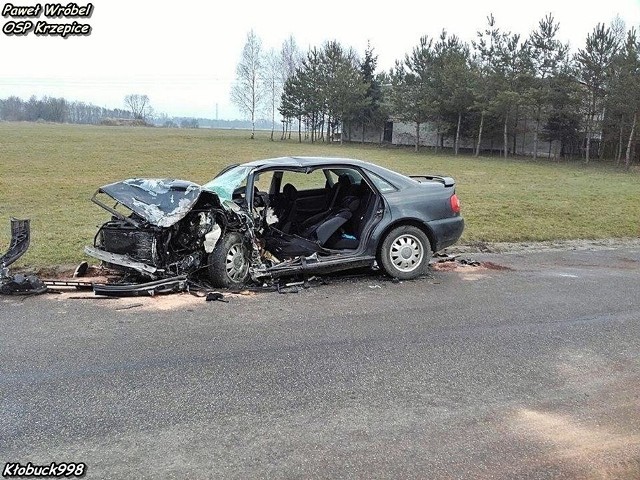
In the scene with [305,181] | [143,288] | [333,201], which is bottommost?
[143,288]

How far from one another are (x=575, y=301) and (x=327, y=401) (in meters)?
3.70

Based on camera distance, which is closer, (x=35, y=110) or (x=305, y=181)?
(x=305, y=181)

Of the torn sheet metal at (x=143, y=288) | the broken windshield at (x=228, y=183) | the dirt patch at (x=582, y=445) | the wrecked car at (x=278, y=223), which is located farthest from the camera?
the broken windshield at (x=228, y=183)

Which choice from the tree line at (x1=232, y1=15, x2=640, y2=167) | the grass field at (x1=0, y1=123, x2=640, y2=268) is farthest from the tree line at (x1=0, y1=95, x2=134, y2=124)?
the grass field at (x1=0, y1=123, x2=640, y2=268)

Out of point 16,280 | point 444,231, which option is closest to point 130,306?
point 16,280

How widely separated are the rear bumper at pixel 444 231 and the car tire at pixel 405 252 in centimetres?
14

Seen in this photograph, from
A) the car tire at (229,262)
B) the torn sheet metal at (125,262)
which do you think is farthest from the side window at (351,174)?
the torn sheet metal at (125,262)

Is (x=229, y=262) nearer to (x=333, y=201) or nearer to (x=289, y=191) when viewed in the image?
(x=289, y=191)

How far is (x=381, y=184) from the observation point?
7109 millimetres

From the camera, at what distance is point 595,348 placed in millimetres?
4715

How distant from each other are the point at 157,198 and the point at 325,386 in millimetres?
3193

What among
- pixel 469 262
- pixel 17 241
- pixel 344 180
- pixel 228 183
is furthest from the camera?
pixel 469 262

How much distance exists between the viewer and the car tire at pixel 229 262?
619cm

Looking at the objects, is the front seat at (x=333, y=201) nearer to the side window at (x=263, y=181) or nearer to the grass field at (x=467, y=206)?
the side window at (x=263, y=181)
